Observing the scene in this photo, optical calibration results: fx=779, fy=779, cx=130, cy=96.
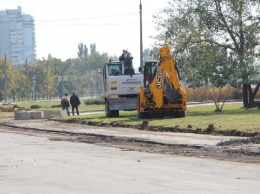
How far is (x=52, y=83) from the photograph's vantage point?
14338 centimetres

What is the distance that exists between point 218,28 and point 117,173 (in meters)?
33.9

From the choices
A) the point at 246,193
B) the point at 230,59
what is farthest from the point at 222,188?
the point at 230,59

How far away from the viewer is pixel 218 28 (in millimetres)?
48531

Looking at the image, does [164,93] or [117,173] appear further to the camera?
[164,93]

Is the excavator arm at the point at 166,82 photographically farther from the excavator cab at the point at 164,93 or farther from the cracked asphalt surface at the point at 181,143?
the cracked asphalt surface at the point at 181,143

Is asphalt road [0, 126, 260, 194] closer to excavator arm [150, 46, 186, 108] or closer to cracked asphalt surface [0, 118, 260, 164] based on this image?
cracked asphalt surface [0, 118, 260, 164]

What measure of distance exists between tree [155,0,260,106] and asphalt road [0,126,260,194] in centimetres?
2677

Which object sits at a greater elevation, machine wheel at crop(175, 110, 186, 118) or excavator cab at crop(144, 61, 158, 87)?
excavator cab at crop(144, 61, 158, 87)

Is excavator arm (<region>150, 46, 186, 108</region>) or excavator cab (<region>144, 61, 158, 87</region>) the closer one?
excavator arm (<region>150, 46, 186, 108</region>)

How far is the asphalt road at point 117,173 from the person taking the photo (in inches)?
516

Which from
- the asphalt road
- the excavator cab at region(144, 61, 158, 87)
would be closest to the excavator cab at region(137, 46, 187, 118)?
the excavator cab at region(144, 61, 158, 87)

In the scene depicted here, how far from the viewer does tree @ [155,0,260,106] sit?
47938 millimetres

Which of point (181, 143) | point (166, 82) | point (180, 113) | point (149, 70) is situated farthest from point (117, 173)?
point (149, 70)

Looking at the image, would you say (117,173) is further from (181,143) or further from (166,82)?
(166,82)
